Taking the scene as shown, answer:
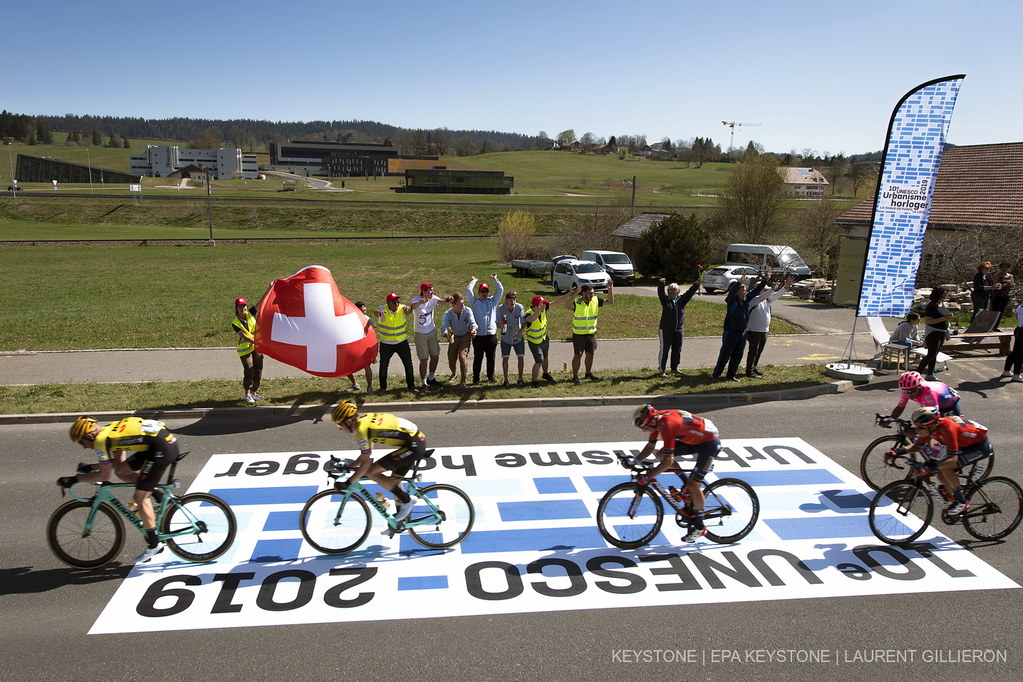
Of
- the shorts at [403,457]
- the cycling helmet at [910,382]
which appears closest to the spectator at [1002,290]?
the cycling helmet at [910,382]

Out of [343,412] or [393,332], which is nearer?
[343,412]

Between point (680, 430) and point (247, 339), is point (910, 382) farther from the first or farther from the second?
point (247, 339)

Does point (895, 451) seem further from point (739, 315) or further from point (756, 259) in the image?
point (756, 259)

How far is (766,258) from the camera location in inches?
1518

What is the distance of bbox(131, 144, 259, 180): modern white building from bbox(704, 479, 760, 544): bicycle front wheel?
578 feet

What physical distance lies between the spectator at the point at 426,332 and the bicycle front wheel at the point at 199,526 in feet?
20.6

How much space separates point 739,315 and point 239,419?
9829 mm

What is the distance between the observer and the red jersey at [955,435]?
762 centimetres

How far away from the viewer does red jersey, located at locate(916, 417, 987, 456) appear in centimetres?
762

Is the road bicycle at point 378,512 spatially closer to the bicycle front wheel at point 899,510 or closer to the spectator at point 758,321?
the bicycle front wheel at point 899,510

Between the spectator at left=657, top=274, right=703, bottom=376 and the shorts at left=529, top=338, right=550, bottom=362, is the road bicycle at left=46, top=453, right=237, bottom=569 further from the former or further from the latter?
the spectator at left=657, top=274, right=703, bottom=376

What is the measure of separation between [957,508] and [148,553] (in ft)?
30.2

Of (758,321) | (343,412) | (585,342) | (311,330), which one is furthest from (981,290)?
(343,412)

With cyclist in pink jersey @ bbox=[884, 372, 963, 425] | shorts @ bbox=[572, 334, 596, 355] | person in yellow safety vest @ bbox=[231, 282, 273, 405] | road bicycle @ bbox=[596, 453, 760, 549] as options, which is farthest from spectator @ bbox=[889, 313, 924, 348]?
person in yellow safety vest @ bbox=[231, 282, 273, 405]
